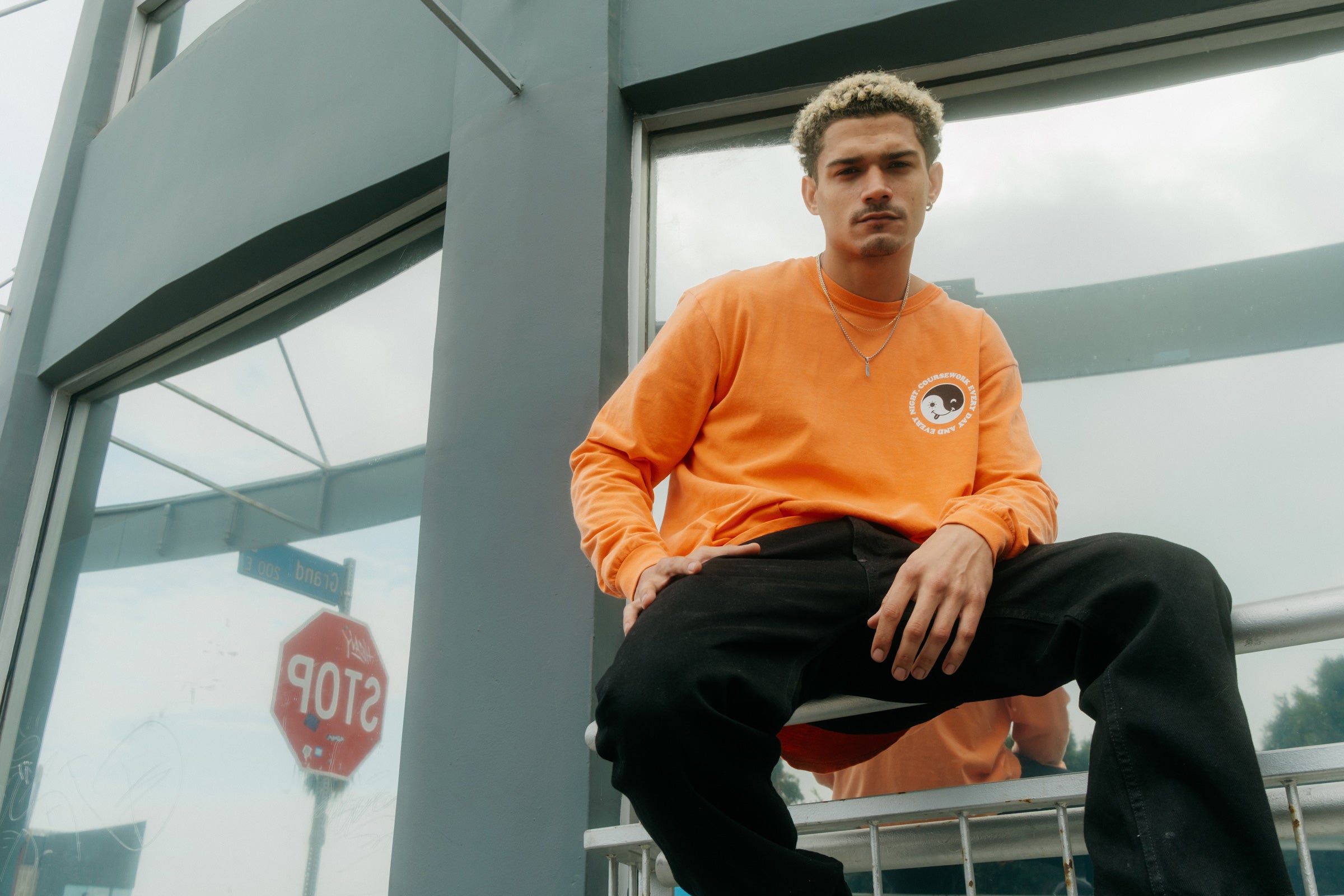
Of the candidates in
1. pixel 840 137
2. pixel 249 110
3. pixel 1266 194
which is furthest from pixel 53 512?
pixel 1266 194

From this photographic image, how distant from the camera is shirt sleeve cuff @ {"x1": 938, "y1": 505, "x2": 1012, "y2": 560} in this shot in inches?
59.6

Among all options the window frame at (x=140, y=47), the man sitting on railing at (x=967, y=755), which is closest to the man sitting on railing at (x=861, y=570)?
the man sitting on railing at (x=967, y=755)

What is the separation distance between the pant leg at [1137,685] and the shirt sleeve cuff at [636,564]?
0.97 feet

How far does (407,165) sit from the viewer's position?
328cm

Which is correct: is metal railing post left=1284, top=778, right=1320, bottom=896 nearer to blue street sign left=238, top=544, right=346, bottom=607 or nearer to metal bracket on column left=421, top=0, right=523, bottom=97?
metal bracket on column left=421, top=0, right=523, bottom=97

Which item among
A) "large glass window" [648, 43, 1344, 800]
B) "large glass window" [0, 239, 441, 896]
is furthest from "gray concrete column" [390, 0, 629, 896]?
"large glass window" [0, 239, 441, 896]

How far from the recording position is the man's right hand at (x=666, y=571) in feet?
4.91

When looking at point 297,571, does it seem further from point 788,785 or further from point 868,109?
point 868,109

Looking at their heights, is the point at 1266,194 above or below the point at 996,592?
above

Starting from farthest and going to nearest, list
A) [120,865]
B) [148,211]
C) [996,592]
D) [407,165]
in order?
[148,211]
[120,865]
[407,165]
[996,592]

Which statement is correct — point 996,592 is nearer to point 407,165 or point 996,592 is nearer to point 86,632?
point 407,165

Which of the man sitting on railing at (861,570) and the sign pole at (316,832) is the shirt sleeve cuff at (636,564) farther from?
the sign pole at (316,832)

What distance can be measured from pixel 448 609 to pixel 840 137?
1.43 metres

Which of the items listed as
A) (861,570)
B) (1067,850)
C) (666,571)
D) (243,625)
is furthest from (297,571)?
(1067,850)
